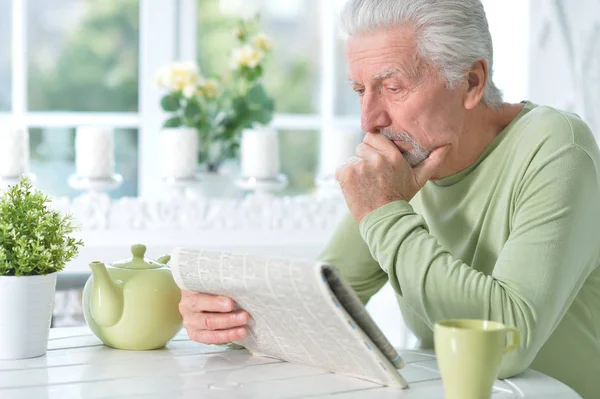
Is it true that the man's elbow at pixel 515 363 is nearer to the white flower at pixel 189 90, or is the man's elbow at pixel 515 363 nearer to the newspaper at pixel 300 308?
the newspaper at pixel 300 308

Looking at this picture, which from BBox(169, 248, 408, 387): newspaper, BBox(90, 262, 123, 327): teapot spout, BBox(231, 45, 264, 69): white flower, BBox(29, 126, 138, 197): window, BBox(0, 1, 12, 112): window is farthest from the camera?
BBox(29, 126, 138, 197): window

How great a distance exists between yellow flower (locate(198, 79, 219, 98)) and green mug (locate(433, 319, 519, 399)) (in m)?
2.23

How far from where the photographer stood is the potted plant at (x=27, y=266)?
1.31 metres

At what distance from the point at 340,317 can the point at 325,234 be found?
1.91m

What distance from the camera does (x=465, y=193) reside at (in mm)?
1600

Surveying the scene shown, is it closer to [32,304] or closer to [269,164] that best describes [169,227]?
[269,164]

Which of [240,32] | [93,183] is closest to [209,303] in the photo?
[93,183]

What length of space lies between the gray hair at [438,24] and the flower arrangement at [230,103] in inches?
68.0

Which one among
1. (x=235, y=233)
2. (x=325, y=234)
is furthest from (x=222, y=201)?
(x=325, y=234)

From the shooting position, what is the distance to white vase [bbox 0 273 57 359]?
133 centimetres

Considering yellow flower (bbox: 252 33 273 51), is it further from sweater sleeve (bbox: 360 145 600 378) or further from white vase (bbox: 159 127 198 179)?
Result: sweater sleeve (bbox: 360 145 600 378)

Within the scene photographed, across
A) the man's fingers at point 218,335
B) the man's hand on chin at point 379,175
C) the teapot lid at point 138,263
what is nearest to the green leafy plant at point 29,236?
the teapot lid at point 138,263

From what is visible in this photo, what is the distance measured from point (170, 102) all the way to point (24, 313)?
193 centimetres

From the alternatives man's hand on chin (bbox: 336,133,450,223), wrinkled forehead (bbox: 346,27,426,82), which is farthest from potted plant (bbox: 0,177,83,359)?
wrinkled forehead (bbox: 346,27,426,82)
